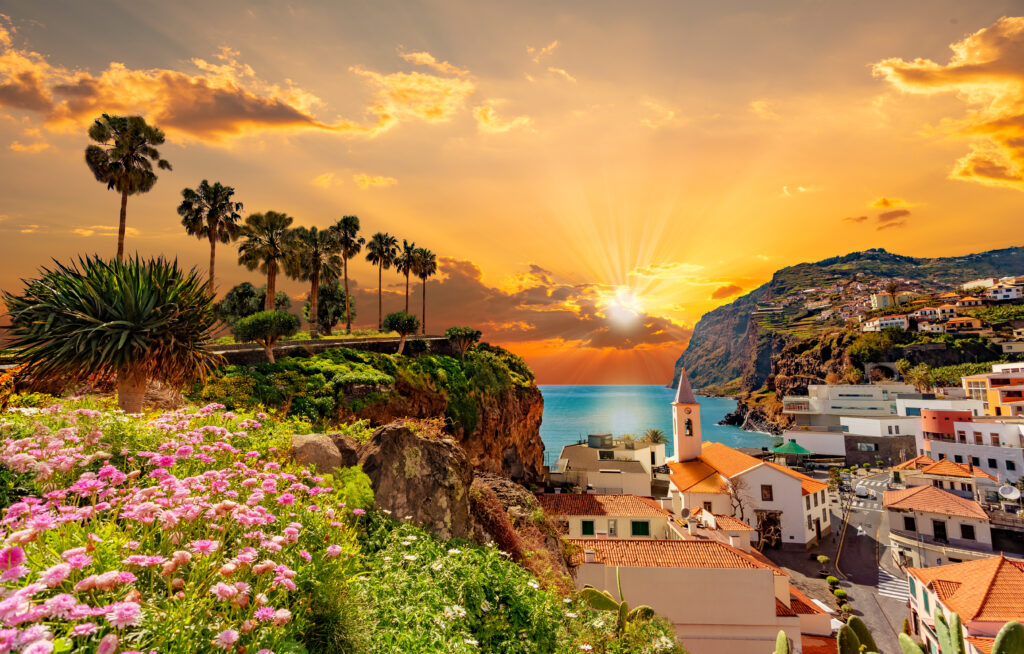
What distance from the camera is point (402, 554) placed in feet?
22.4

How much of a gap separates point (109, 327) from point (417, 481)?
330 inches

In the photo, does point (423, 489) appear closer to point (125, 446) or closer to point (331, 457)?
point (331, 457)

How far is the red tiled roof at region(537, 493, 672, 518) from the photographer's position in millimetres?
30281

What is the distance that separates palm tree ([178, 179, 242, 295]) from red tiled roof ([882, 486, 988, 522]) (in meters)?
65.6

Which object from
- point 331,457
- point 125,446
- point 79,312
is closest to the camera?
point 125,446

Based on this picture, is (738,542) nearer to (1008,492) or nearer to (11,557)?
(11,557)

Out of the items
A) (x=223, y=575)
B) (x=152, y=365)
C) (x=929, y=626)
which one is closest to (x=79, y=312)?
(x=152, y=365)

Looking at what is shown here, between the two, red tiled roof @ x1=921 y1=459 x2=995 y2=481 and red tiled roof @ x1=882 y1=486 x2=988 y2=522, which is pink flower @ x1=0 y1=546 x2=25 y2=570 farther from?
red tiled roof @ x1=921 y1=459 x2=995 y2=481

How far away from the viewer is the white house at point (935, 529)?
3962 cm

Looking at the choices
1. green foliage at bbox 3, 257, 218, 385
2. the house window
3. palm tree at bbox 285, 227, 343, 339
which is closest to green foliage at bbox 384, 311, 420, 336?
palm tree at bbox 285, 227, 343, 339

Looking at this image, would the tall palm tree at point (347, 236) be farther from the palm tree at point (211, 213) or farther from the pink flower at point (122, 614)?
the pink flower at point (122, 614)

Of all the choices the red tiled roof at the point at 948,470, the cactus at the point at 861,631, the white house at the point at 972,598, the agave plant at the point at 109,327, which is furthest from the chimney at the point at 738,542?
the red tiled roof at the point at 948,470

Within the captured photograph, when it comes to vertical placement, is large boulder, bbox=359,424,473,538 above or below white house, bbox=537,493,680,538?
above

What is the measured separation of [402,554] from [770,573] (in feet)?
63.9
